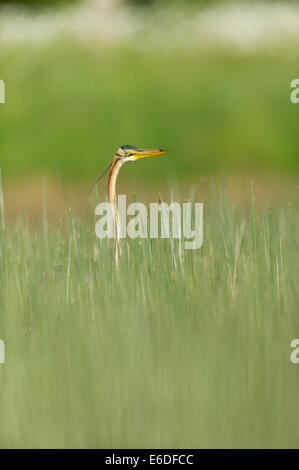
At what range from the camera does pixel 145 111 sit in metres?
9.30

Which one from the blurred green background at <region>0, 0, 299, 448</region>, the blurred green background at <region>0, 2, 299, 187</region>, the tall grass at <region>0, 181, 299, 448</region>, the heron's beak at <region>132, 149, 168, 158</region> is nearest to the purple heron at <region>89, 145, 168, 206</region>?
the heron's beak at <region>132, 149, 168, 158</region>

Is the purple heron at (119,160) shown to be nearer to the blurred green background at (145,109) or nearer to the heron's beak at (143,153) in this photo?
the heron's beak at (143,153)

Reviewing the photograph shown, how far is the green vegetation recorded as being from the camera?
8.95 meters

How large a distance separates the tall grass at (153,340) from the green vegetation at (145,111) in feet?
18.6

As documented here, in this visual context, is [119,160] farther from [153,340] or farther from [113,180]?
[153,340]

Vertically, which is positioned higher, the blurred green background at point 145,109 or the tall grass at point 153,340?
the blurred green background at point 145,109

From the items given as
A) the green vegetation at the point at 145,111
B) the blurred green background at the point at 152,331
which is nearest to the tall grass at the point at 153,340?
the blurred green background at the point at 152,331

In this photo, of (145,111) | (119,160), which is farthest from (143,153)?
(145,111)

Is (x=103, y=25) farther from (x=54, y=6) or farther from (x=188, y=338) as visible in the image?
(x=188, y=338)

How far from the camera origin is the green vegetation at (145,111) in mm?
8953

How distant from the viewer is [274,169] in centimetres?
894

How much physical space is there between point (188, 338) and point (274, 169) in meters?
6.77

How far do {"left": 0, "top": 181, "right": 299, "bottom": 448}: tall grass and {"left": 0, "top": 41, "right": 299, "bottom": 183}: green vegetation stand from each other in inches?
223

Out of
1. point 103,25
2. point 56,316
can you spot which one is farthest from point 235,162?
point 56,316
